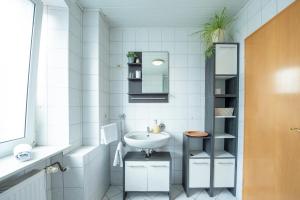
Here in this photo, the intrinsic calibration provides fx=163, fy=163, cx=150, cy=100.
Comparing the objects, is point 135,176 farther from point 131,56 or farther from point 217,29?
point 217,29

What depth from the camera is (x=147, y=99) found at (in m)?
2.44

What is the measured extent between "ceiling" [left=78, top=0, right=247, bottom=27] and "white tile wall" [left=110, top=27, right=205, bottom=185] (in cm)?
16

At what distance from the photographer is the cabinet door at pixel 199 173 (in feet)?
6.90

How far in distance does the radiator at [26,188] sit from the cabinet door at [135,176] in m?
0.98

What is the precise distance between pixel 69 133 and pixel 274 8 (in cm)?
227

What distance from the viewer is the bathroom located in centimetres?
130

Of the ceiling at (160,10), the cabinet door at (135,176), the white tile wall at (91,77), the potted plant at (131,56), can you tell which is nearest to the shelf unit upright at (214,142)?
the ceiling at (160,10)

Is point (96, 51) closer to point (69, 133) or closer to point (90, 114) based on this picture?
point (90, 114)

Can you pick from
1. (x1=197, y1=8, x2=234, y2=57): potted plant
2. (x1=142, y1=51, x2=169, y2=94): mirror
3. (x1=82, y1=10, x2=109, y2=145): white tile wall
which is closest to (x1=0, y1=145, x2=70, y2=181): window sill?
(x1=82, y1=10, x2=109, y2=145): white tile wall

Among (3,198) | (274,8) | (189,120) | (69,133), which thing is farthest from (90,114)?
(274,8)

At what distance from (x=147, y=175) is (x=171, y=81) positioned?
1336 mm

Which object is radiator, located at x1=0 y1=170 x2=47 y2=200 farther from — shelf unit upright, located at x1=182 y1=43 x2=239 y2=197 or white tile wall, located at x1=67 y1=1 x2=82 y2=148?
shelf unit upright, located at x1=182 y1=43 x2=239 y2=197

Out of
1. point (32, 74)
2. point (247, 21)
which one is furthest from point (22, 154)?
point (247, 21)

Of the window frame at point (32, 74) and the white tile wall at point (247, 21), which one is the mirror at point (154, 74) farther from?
the window frame at point (32, 74)
